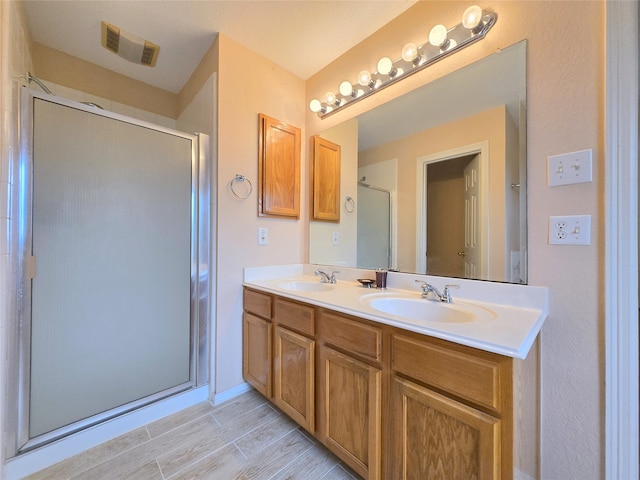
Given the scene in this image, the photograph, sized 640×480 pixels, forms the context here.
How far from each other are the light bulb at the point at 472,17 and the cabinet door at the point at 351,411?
1.60m

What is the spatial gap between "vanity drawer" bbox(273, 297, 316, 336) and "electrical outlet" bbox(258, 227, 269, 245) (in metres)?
0.54

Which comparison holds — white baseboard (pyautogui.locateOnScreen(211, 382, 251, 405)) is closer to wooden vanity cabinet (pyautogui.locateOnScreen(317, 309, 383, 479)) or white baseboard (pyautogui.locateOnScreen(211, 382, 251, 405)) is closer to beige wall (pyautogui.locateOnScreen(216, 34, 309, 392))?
beige wall (pyautogui.locateOnScreen(216, 34, 309, 392))

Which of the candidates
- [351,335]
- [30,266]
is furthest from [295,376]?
[30,266]

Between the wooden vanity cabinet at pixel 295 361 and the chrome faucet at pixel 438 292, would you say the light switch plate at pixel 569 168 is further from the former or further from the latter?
the wooden vanity cabinet at pixel 295 361

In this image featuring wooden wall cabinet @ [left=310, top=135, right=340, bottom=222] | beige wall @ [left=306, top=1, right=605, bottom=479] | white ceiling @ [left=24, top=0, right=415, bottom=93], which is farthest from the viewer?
wooden wall cabinet @ [left=310, top=135, right=340, bottom=222]

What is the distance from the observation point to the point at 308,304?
1311 mm

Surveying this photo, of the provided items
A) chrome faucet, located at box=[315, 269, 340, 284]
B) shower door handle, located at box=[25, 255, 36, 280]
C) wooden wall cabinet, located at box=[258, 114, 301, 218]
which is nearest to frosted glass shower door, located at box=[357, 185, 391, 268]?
chrome faucet, located at box=[315, 269, 340, 284]

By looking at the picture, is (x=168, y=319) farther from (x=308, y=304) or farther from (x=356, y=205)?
(x=356, y=205)

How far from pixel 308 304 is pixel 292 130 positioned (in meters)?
1.44

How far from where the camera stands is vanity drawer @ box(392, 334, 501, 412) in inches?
28.9

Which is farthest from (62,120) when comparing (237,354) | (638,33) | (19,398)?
(638,33)

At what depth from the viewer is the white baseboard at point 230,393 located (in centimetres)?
168

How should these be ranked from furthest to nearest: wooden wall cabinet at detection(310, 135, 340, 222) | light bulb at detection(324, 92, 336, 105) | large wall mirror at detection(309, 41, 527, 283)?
wooden wall cabinet at detection(310, 135, 340, 222)
light bulb at detection(324, 92, 336, 105)
large wall mirror at detection(309, 41, 527, 283)

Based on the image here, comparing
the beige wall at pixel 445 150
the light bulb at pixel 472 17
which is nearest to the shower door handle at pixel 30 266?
the beige wall at pixel 445 150
